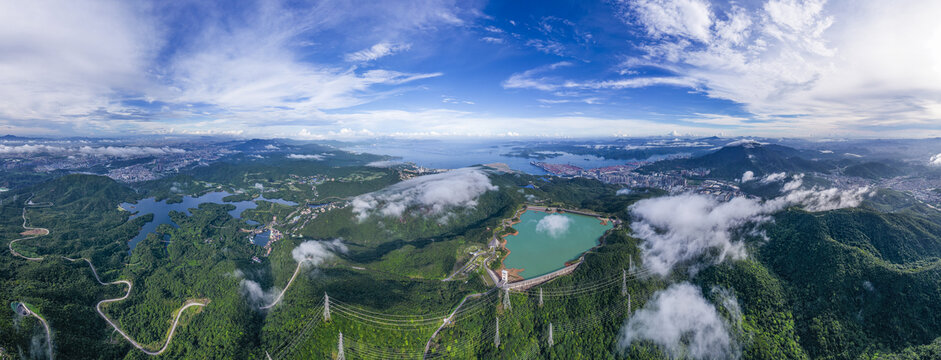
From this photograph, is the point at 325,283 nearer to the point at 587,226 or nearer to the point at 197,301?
the point at 197,301

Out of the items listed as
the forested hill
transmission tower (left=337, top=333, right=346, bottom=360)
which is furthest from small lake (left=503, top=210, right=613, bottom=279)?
the forested hill

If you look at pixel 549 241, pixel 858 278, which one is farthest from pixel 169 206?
pixel 858 278

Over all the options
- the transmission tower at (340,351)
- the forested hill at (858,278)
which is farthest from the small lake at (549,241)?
the forested hill at (858,278)

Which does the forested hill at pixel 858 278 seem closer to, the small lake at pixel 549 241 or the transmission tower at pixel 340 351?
the small lake at pixel 549 241

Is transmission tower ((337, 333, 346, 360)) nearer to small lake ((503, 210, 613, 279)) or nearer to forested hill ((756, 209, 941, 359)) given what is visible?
small lake ((503, 210, 613, 279))

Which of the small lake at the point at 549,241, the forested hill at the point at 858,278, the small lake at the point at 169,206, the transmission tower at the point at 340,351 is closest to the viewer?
the forested hill at the point at 858,278

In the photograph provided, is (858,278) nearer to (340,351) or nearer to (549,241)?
(549,241)

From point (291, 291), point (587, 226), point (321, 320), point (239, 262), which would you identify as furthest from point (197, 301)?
point (587, 226)

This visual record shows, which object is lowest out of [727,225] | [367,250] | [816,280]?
[367,250]
